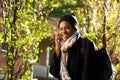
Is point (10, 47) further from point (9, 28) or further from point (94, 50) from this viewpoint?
point (94, 50)

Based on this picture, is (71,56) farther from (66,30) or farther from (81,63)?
(66,30)

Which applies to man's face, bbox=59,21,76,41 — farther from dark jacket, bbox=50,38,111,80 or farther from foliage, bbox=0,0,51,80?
foliage, bbox=0,0,51,80

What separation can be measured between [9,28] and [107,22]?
4752 millimetres

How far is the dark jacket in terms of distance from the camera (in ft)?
12.4

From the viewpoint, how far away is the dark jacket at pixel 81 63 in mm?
3785

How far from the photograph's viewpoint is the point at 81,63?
3869 millimetres

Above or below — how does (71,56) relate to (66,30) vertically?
below

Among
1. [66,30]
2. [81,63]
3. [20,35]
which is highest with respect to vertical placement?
[66,30]

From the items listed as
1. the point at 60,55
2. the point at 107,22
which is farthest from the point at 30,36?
the point at 60,55

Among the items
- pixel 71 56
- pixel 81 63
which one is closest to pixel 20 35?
pixel 71 56

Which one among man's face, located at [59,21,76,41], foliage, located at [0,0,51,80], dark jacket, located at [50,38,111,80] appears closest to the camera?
dark jacket, located at [50,38,111,80]

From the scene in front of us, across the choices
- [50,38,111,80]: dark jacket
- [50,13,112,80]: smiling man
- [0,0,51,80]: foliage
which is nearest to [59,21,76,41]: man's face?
[50,13,112,80]: smiling man

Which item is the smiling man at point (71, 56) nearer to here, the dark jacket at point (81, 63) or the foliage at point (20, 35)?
the dark jacket at point (81, 63)

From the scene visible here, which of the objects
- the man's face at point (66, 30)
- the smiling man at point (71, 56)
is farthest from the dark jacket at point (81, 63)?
the man's face at point (66, 30)
